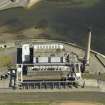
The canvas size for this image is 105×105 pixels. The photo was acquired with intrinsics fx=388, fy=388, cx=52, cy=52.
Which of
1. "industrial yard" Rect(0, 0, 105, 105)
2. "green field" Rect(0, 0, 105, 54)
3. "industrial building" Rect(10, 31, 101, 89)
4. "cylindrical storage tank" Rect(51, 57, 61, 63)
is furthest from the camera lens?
"green field" Rect(0, 0, 105, 54)

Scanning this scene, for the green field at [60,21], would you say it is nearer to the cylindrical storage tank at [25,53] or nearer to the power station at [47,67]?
the power station at [47,67]

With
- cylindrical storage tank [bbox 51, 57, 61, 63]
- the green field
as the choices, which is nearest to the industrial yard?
cylindrical storage tank [bbox 51, 57, 61, 63]

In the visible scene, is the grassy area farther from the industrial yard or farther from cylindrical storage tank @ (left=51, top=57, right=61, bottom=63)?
cylindrical storage tank @ (left=51, top=57, right=61, bottom=63)

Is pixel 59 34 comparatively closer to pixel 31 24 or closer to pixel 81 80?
pixel 31 24

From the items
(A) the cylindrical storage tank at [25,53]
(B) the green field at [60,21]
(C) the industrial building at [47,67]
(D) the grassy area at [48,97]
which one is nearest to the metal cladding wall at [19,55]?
(C) the industrial building at [47,67]

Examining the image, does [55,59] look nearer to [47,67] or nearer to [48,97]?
[47,67]

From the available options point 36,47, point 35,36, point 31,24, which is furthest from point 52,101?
point 31,24

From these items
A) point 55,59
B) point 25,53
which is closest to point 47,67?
point 55,59

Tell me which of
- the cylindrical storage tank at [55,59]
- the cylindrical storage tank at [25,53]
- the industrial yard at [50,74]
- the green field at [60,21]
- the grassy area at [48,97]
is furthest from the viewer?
the green field at [60,21]
